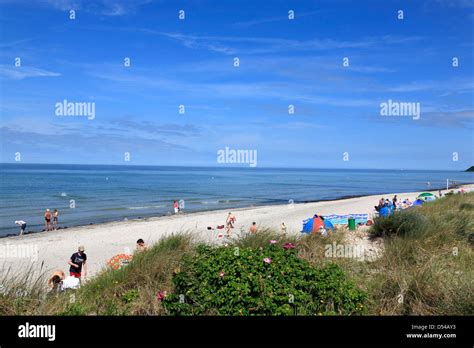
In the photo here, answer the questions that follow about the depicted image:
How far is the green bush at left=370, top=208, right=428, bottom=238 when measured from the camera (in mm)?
8922

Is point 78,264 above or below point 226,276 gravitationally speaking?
below

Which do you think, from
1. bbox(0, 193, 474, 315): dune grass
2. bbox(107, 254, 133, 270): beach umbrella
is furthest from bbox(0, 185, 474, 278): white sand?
bbox(0, 193, 474, 315): dune grass

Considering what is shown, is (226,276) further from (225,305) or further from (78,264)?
(78,264)

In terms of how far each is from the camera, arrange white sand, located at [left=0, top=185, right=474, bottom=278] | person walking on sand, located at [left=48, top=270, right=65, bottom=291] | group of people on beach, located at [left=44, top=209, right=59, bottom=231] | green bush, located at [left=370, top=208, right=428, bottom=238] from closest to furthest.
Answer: person walking on sand, located at [left=48, top=270, right=65, bottom=291] → green bush, located at [left=370, top=208, right=428, bottom=238] → white sand, located at [left=0, top=185, right=474, bottom=278] → group of people on beach, located at [left=44, top=209, right=59, bottom=231]

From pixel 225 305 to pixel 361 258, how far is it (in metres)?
4.09

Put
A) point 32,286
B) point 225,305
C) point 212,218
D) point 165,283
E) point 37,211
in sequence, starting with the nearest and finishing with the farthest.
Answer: point 225,305
point 32,286
point 165,283
point 212,218
point 37,211

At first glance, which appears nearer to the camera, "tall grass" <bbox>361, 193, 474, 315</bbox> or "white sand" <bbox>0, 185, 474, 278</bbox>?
"tall grass" <bbox>361, 193, 474, 315</bbox>

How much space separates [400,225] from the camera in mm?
9945

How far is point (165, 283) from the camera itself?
233 inches

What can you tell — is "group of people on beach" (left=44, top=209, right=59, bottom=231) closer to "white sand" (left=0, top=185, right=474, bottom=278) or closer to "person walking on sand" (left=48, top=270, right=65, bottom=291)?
"white sand" (left=0, top=185, right=474, bottom=278)

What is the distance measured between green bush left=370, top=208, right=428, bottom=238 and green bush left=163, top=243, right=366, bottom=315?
4.13 m
